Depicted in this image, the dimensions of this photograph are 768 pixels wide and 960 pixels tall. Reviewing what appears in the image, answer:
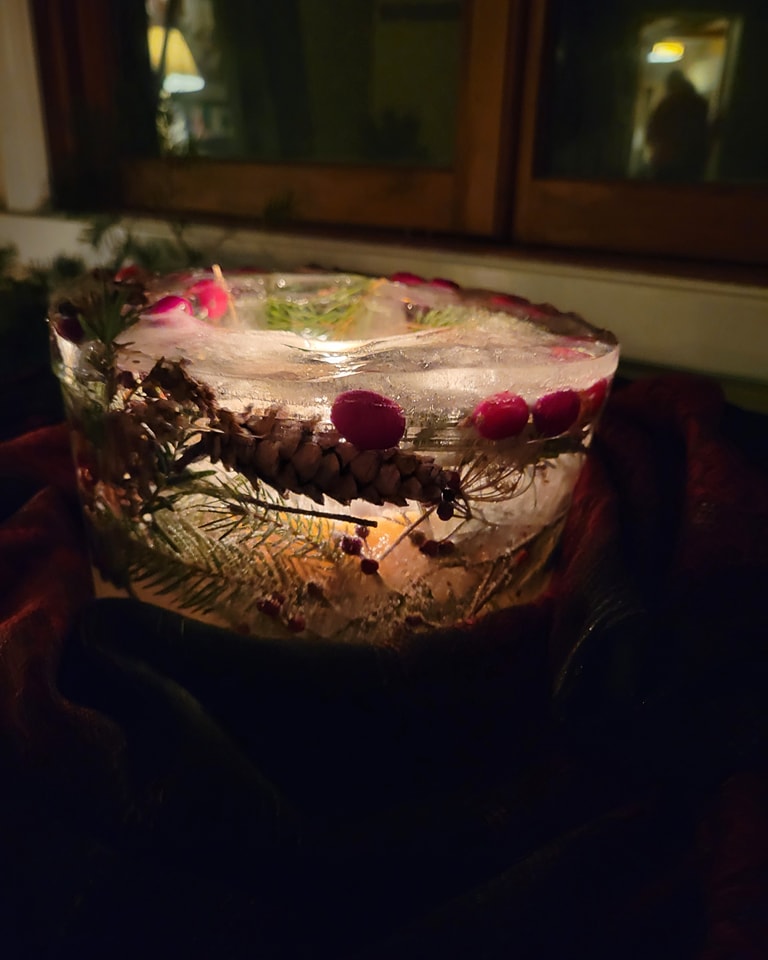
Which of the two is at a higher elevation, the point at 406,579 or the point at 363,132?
the point at 363,132

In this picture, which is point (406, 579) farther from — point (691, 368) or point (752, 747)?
point (691, 368)

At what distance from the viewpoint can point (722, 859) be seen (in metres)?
0.34

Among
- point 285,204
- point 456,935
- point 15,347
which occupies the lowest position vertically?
point 456,935

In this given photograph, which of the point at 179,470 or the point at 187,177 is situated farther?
the point at 187,177

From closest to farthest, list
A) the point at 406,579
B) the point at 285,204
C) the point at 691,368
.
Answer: the point at 406,579 < the point at 691,368 < the point at 285,204

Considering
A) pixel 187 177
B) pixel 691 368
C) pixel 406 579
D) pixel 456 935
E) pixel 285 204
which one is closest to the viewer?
pixel 456 935

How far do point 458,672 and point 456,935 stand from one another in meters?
0.13

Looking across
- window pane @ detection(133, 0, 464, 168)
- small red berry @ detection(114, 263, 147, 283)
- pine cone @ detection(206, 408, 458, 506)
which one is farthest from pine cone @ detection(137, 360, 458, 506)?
window pane @ detection(133, 0, 464, 168)

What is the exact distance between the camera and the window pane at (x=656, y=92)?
73 cm

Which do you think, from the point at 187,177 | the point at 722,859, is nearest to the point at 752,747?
the point at 722,859

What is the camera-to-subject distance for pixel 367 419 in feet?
1.25

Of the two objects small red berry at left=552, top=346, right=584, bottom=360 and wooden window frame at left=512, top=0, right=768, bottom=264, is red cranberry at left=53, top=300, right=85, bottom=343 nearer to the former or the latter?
small red berry at left=552, top=346, right=584, bottom=360

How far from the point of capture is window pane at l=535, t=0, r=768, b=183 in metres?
0.73

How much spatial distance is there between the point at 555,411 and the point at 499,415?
0.13 feet
